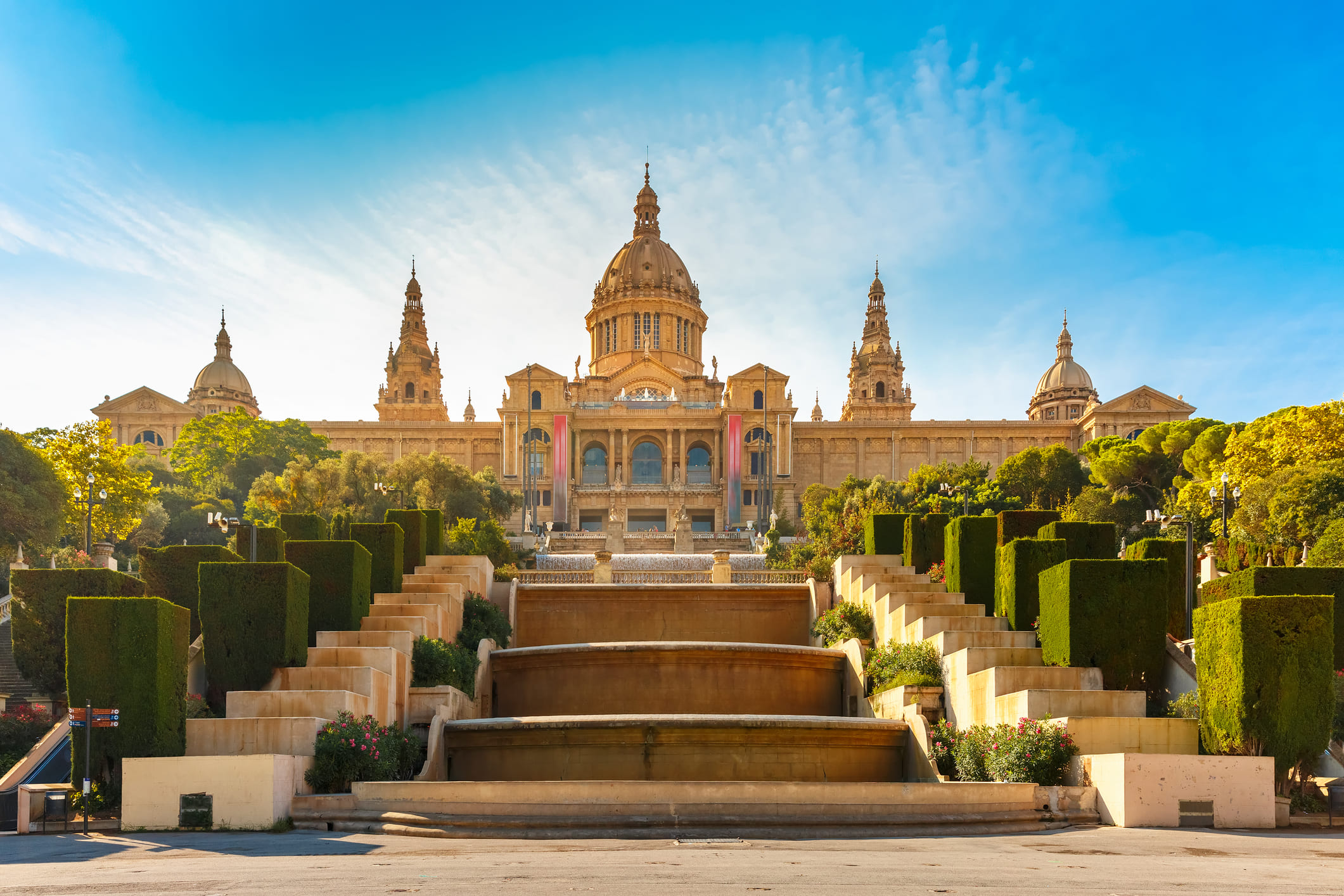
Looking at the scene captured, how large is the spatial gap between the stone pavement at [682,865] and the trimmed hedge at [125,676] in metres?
1.89

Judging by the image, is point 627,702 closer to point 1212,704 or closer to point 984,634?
point 984,634

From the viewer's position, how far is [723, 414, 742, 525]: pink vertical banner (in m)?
74.9

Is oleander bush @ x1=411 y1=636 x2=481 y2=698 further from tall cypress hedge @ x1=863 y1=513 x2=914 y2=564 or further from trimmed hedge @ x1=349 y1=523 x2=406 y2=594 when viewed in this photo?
tall cypress hedge @ x1=863 y1=513 x2=914 y2=564

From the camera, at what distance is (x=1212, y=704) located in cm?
1670

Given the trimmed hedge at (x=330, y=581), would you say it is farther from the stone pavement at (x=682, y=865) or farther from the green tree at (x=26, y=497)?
the green tree at (x=26, y=497)

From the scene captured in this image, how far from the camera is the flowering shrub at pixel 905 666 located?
20984 mm

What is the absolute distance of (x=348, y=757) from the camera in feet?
55.0

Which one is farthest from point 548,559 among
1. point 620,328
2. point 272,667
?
point 620,328

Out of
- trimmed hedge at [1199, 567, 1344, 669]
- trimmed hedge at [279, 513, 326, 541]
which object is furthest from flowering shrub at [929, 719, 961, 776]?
trimmed hedge at [279, 513, 326, 541]

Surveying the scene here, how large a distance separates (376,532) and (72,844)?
12183 mm

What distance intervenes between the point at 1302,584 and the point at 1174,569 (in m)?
3.06

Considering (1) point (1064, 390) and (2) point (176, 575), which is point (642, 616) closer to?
(2) point (176, 575)

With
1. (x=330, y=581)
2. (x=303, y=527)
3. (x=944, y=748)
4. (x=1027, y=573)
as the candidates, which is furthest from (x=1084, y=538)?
(x=303, y=527)

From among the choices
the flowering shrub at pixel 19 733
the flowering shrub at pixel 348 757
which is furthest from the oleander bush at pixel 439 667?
the flowering shrub at pixel 19 733
